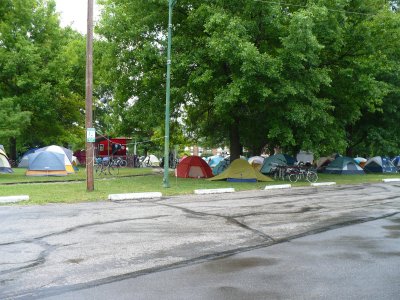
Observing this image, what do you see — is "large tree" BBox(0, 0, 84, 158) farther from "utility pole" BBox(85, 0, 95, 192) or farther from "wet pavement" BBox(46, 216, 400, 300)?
"wet pavement" BBox(46, 216, 400, 300)

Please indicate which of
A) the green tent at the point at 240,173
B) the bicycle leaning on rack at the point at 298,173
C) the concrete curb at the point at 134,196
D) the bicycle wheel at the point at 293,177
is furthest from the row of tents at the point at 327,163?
the concrete curb at the point at 134,196

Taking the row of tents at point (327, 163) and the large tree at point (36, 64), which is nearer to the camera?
the large tree at point (36, 64)

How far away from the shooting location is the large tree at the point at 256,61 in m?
20.5

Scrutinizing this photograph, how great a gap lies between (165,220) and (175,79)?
1484 centimetres

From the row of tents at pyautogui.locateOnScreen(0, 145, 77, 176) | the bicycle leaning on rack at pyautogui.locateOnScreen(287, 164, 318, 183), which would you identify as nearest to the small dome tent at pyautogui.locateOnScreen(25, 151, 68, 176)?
the row of tents at pyautogui.locateOnScreen(0, 145, 77, 176)

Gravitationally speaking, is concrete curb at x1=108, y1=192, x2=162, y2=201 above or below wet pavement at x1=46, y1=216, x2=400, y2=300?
above

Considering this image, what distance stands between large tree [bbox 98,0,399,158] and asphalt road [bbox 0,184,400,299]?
9462 millimetres

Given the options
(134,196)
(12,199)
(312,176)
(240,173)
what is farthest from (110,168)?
(12,199)

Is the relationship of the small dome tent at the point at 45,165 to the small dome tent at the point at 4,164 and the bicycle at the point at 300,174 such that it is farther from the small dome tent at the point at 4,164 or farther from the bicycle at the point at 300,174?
the bicycle at the point at 300,174

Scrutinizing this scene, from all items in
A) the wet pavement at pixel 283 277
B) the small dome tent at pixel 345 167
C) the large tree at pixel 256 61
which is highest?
the large tree at pixel 256 61

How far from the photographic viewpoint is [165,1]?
2280 centimetres

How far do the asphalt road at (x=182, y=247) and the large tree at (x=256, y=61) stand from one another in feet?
31.0

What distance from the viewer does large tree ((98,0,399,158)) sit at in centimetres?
2052

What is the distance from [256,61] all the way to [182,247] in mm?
13665
